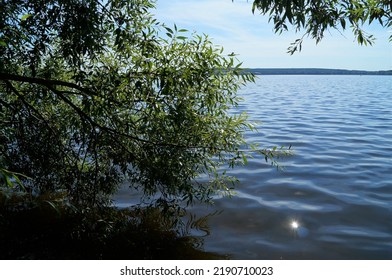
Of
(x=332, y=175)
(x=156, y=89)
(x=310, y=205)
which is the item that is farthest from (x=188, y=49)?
(x=332, y=175)

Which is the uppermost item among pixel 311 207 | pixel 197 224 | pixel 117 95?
pixel 117 95

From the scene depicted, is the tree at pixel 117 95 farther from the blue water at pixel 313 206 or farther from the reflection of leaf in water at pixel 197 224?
the blue water at pixel 313 206

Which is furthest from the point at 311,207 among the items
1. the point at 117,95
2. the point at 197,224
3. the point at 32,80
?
the point at 32,80

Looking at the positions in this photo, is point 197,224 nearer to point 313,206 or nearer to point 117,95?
point 313,206

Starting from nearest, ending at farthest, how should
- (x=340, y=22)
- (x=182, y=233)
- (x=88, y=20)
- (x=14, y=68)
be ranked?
(x=340, y=22) < (x=88, y=20) < (x=14, y=68) < (x=182, y=233)

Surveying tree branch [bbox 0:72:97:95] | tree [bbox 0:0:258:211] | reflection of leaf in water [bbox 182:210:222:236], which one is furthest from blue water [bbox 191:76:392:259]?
tree branch [bbox 0:72:97:95]

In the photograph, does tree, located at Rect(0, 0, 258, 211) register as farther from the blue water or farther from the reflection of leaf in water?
the blue water

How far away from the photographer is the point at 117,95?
5.78 metres

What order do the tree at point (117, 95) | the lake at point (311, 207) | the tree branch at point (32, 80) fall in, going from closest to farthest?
the tree branch at point (32, 80)
the tree at point (117, 95)
the lake at point (311, 207)

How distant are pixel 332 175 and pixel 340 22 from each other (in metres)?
7.55

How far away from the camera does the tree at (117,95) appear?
5594mm

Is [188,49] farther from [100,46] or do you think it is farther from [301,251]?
[301,251]

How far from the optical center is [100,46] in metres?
5.73

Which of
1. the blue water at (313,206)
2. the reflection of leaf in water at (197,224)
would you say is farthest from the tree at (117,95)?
the blue water at (313,206)
